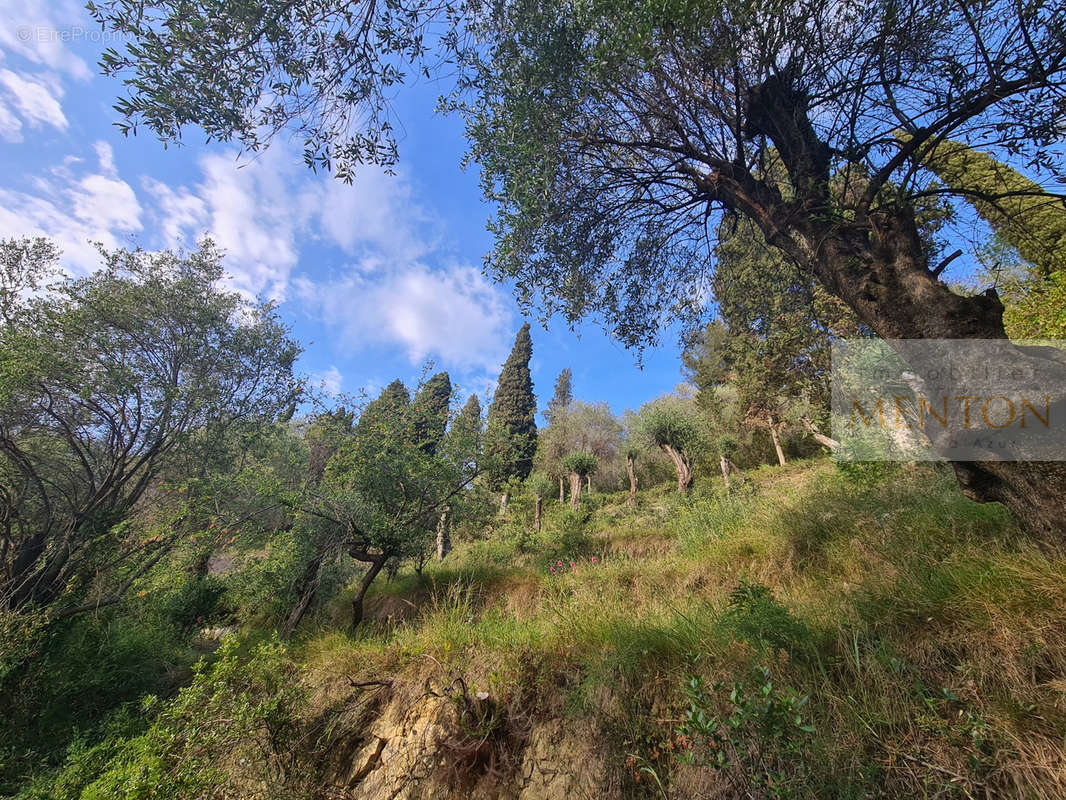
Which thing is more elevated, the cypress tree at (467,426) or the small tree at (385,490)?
the cypress tree at (467,426)

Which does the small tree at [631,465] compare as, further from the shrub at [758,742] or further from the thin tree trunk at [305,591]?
the shrub at [758,742]

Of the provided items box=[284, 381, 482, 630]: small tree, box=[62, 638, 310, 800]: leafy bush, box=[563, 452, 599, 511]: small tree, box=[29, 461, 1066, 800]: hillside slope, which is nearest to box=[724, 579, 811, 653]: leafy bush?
box=[29, 461, 1066, 800]: hillside slope

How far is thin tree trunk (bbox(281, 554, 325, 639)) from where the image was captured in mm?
5410

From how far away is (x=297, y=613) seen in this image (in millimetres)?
5516

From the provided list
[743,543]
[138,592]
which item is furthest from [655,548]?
[138,592]

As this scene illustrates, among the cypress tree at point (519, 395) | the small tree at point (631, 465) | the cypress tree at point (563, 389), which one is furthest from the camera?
the cypress tree at point (563, 389)

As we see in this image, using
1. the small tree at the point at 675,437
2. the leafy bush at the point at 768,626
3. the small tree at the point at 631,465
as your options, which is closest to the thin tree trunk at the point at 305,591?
the leafy bush at the point at 768,626

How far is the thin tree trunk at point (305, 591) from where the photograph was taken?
541 centimetres

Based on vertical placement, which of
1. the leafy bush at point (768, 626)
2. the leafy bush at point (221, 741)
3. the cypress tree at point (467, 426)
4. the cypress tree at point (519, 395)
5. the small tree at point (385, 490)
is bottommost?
the leafy bush at point (221, 741)

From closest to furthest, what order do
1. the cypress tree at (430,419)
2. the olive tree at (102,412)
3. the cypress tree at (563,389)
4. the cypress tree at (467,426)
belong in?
1. the olive tree at (102,412)
2. the cypress tree at (467,426)
3. the cypress tree at (430,419)
4. the cypress tree at (563,389)

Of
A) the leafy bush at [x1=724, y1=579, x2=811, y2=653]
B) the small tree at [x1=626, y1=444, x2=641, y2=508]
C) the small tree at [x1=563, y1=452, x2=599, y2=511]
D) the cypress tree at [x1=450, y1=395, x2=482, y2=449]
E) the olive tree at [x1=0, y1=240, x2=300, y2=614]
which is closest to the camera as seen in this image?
the leafy bush at [x1=724, y1=579, x2=811, y2=653]

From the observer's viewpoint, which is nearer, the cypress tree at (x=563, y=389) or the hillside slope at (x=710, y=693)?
the hillside slope at (x=710, y=693)

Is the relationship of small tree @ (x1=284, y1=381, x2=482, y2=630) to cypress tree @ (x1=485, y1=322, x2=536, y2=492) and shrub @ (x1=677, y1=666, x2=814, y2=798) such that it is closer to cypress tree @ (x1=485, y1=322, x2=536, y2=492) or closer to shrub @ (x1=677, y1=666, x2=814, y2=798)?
shrub @ (x1=677, y1=666, x2=814, y2=798)

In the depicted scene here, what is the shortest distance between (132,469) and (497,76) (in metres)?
8.22
